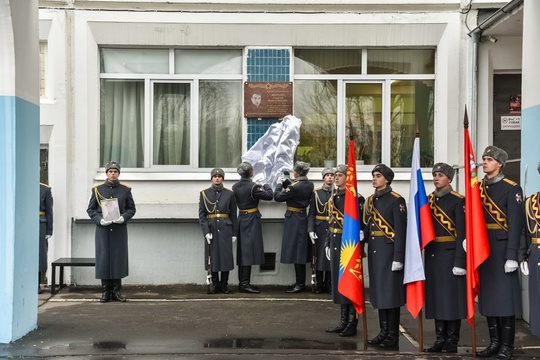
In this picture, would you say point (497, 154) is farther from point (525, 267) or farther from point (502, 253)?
point (525, 267)

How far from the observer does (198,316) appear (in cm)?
1018

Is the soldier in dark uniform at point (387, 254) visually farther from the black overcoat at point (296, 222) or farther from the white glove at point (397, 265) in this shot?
the black overcoat at point (296, 222)

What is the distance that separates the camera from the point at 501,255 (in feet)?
25.8

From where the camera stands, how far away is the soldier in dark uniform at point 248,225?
12281 mm

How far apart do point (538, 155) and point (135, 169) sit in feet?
21.1

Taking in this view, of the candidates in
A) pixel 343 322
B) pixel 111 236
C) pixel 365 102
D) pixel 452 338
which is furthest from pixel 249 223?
pixel 452 338

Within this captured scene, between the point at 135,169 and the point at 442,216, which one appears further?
the point at 135,169

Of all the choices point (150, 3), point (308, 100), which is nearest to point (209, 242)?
point (308, 100)

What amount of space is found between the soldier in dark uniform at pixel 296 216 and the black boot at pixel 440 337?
13.6ft

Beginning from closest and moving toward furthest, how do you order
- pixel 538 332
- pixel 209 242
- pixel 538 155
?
1. pixel 538 332
2. pixel 538 155
3. pixel 209 242

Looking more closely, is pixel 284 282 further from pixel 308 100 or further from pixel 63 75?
pixel 63 75

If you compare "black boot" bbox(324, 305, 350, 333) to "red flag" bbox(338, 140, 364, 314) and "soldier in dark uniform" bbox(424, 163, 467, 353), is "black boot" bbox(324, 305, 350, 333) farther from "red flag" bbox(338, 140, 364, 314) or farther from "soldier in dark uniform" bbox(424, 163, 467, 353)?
"soldier in dark uniform" bbox(424, 163, 467, 353)

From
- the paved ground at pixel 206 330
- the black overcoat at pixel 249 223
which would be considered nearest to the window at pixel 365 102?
the black overcoat at pixel 249 223

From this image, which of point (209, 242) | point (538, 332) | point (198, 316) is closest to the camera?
point (538, 332)
